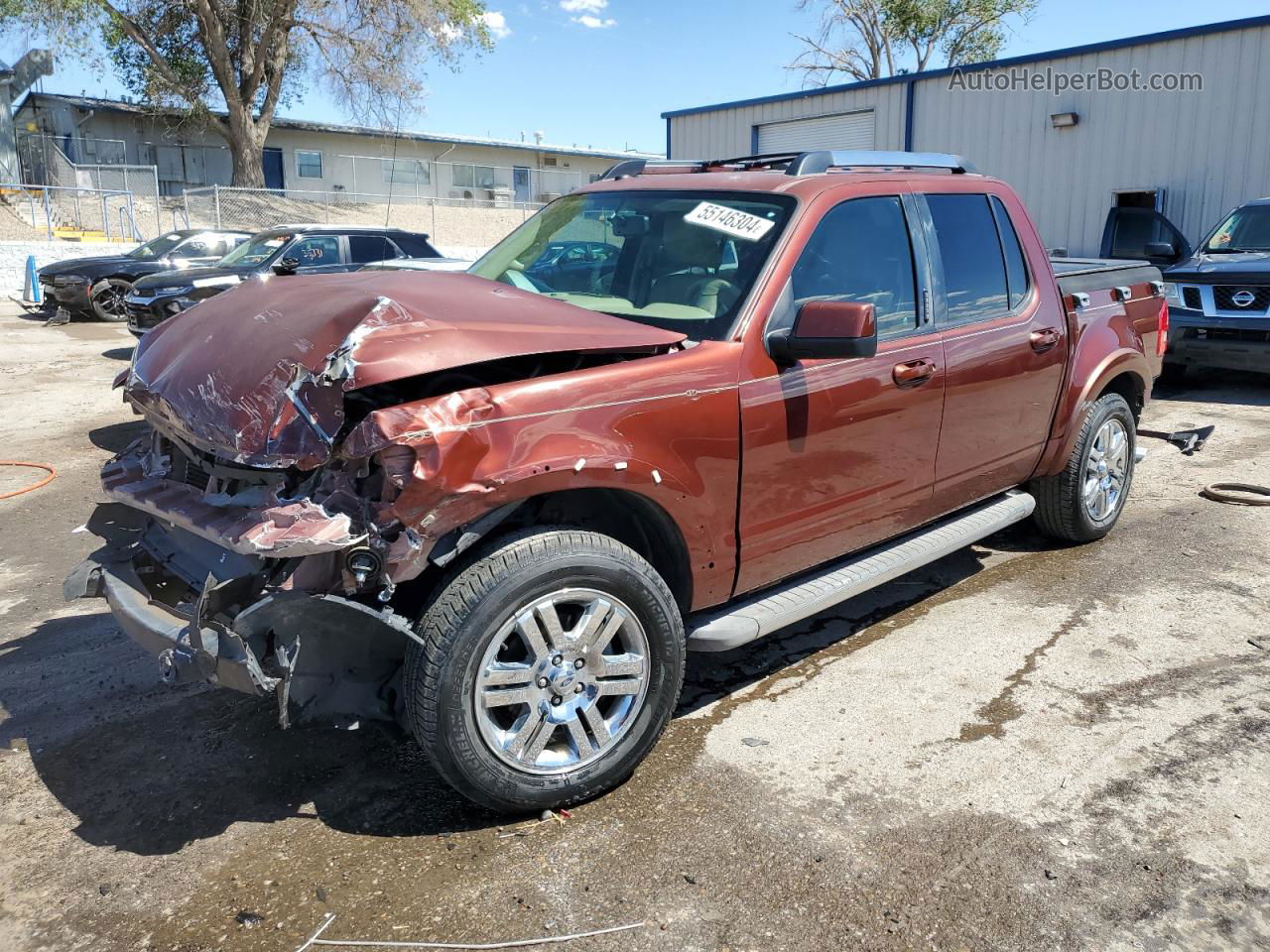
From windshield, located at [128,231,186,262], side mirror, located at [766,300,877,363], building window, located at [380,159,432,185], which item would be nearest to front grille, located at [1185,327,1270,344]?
side mirror, located at [766,300,877,363]

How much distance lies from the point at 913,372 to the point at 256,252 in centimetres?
1204

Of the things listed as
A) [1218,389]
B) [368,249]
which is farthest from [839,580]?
[368,249]

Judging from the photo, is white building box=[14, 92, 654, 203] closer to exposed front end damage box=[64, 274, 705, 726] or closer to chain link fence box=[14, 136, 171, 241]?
chain link fence box=[14, 136, 171, 241]

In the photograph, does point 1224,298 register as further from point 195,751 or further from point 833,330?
point 195,751

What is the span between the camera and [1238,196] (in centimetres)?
1544

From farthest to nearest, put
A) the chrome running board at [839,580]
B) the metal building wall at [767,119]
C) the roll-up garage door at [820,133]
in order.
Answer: the roll-up garage door at [820,133] → the metal building wall at [767,119] → the chrome running board at [839,580]

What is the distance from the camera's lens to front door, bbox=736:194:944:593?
3.57 metres

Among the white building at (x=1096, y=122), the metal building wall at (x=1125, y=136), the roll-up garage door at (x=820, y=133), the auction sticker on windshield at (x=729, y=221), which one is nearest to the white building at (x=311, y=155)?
the roll-up garage door at (x=820, y=133)

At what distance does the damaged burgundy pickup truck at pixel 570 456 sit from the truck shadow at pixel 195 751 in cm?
45

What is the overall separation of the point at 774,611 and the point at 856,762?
580 mm

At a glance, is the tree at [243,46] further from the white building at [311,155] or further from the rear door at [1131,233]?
the rear door at [1131,233]

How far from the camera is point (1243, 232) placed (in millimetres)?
11000

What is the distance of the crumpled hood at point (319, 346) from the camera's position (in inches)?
114

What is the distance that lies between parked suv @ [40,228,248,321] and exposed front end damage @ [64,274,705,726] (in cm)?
1461
